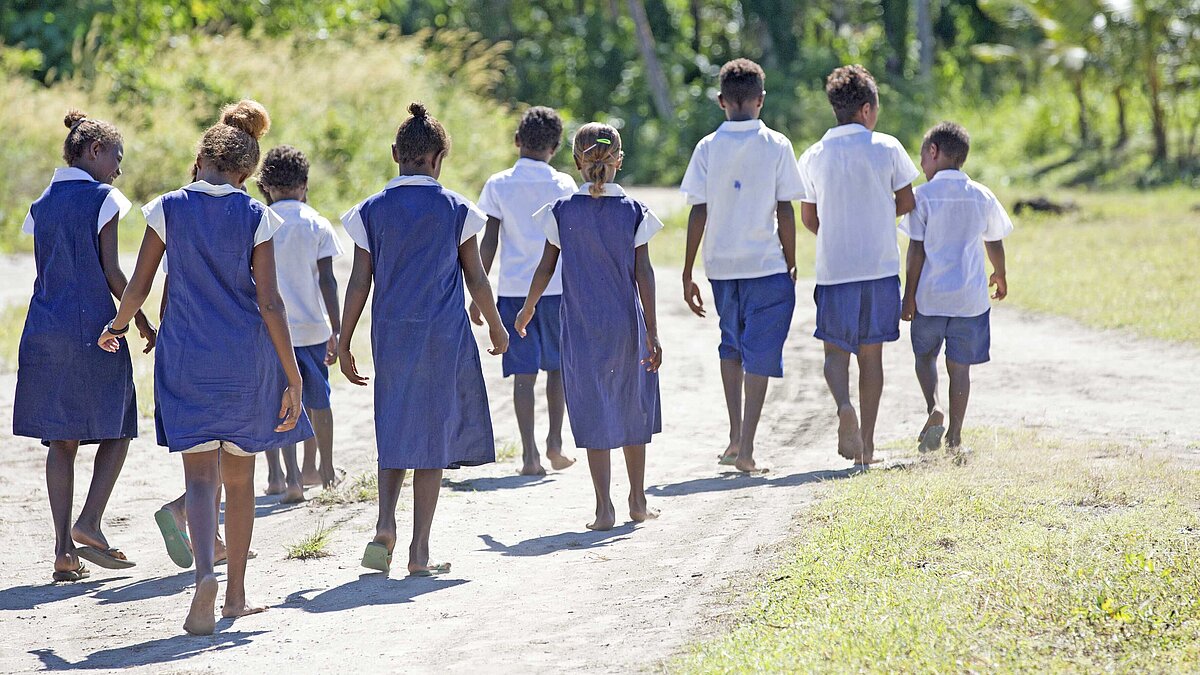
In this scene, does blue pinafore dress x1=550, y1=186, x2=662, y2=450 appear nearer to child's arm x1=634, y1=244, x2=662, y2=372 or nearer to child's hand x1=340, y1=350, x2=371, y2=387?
child's arm x1=634, y1=244, x2=662, y2=372

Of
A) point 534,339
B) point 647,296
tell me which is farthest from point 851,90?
point 534,339

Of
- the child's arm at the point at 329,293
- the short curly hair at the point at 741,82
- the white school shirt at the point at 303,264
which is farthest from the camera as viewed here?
the short curly hair at the point at 741,82

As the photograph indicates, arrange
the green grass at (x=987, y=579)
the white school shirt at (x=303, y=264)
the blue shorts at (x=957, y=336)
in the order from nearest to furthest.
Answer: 1. the green grass at (x=987, y=579)
2. the white school shirt at (x=303, y=264)
3. the blue shorts at (x=957, y=336)

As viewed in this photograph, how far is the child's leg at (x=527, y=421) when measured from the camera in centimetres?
781

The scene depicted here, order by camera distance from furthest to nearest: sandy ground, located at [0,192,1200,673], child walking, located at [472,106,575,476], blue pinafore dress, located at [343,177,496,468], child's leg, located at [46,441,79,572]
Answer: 1. child walking, located at [472,106,575,476]
2. child's leg, located at [46,441,79,572]
3. blue pinafore dress, located at [343,177,496,468]
4. sandy ground, located at [0,192,1200,673]

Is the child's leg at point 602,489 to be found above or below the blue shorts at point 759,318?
below

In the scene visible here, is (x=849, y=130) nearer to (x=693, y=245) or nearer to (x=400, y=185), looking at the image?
(x=693, y=245)

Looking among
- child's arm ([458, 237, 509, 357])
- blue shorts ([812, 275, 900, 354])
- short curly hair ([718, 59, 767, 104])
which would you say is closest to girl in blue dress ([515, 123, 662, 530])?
child's arm ([458, 237, 509, 357])

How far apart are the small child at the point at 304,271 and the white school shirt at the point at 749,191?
1878 millimetres

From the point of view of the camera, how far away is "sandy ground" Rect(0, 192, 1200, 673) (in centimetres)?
485

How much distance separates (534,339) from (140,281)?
2935mm

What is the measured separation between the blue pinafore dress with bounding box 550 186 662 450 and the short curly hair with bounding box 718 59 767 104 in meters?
1.30

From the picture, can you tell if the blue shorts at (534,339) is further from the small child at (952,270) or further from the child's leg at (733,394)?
the small child at (952,270)

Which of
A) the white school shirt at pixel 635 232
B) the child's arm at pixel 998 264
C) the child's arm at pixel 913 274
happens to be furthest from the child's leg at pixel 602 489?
the child's arm at pixel 998 264
